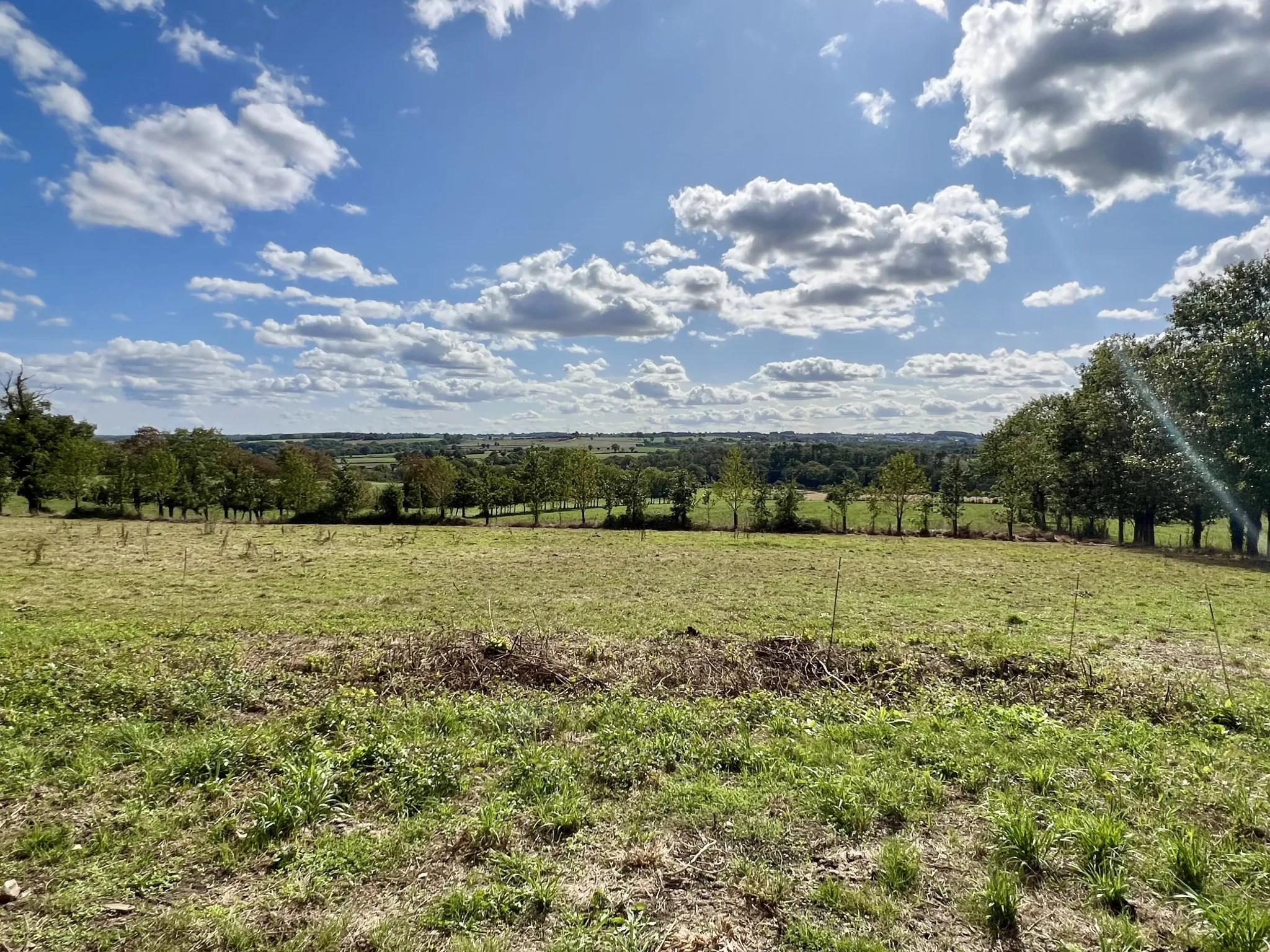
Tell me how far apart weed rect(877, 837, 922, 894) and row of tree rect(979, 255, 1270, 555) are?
32964 millimetres

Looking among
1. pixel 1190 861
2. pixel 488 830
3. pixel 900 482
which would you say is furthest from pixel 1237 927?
pixel 900 482

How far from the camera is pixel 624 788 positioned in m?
5.34

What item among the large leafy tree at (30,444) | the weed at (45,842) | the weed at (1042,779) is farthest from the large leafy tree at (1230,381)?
the large leafy tree at (30,444)

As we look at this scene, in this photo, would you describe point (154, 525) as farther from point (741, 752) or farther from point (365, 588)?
point (741, 752)

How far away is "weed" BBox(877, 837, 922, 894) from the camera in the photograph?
4.01 meters

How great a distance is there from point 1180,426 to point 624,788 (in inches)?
1485

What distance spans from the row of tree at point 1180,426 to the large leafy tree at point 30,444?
77.2 m

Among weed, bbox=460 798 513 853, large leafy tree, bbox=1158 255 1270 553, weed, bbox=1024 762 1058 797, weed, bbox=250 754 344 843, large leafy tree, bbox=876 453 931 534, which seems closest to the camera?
weed, bbox=460 798 513 853

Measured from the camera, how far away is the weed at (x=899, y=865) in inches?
158

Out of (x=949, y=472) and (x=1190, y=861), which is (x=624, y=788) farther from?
(x=949, y=472)

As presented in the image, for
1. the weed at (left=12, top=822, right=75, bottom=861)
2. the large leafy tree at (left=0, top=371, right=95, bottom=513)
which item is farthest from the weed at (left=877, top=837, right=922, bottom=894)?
the large leafy tree at (left=0, top=371, right=95, bottom=513)

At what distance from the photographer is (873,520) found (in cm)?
5097

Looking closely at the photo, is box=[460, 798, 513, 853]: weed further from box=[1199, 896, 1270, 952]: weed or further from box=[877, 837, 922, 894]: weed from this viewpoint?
box=[1199, 896, 1270, 952]: weed

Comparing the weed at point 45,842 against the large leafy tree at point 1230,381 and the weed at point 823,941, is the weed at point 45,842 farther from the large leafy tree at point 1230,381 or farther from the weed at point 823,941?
the large leafy tree at point 1230,381
